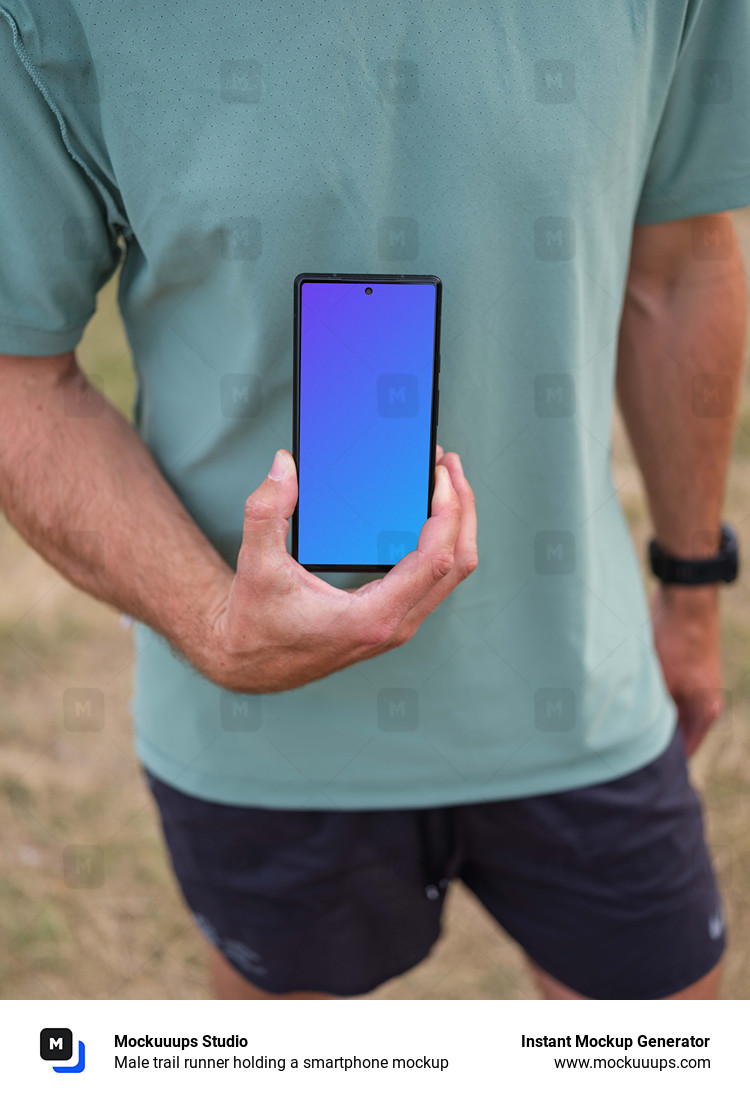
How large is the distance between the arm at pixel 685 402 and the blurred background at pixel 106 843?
894 mm

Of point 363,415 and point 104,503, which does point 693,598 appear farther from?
point 104,503

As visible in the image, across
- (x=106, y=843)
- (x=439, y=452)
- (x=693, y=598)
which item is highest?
(x=439, y=452)

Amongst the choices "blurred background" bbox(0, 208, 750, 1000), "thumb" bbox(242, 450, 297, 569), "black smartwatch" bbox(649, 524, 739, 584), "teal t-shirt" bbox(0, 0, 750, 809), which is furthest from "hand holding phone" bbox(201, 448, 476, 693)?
"blurred background" bbox(0, 208, 750, 1000)

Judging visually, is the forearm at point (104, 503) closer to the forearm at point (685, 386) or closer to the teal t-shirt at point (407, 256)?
the teal t-shirt at point (407, 256)

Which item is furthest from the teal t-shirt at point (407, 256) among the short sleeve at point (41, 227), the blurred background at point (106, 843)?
the blurred background at point (106, 843)

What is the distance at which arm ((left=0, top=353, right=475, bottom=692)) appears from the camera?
0.77m

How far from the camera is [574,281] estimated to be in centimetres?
88

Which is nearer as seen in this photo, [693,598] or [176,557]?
[176,557]

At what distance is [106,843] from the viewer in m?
2.19

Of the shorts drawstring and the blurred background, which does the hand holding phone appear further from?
the blurred background

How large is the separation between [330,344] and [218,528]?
0.89ft
